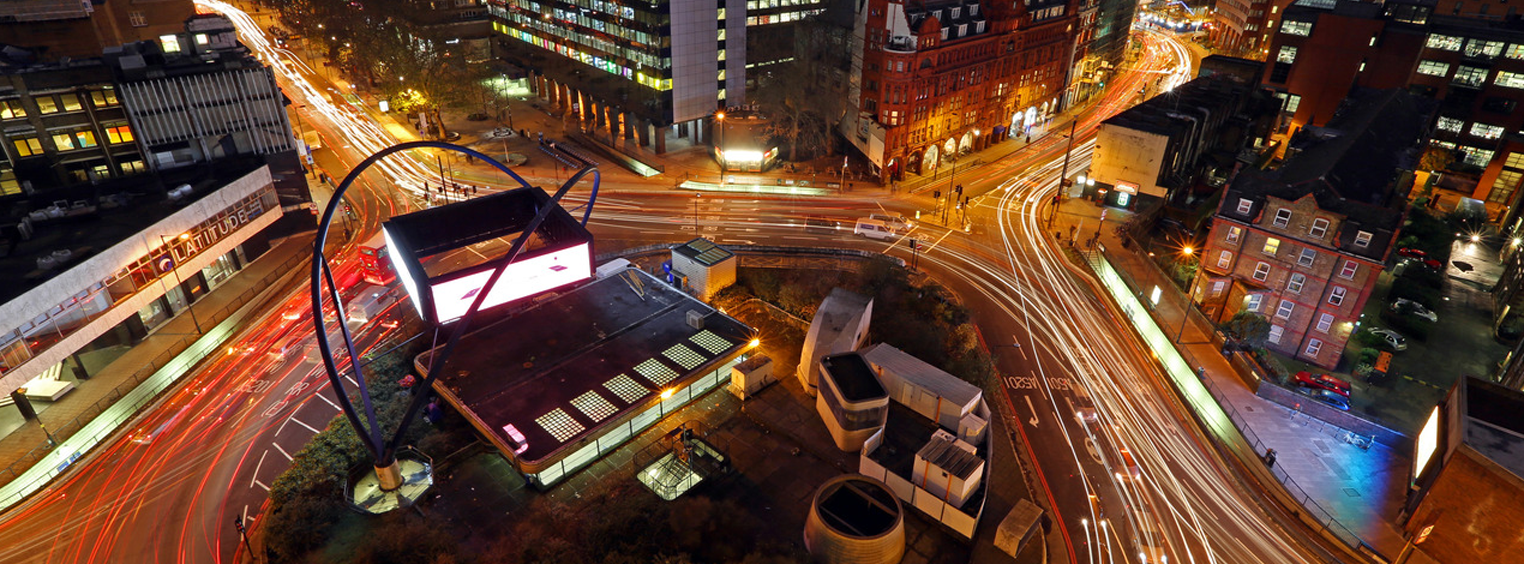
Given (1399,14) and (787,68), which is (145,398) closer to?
(787,68)

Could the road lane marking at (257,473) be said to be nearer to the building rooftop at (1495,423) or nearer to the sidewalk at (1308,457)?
the sidewalk at (1308,457)

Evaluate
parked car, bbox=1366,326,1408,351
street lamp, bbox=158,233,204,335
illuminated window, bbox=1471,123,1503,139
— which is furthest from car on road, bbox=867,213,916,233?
illuminated window, bbox=1471,123,1503,139

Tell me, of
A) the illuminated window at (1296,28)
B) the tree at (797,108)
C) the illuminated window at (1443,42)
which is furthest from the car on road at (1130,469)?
the illuminated window at (1296,28)

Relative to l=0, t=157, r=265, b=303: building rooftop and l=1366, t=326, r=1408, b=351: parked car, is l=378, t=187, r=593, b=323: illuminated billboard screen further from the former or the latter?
l=1366, t=326, r=1408, b=351: parked car

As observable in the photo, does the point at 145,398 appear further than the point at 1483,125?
No

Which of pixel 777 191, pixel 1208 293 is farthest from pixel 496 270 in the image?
pixel 1208 293

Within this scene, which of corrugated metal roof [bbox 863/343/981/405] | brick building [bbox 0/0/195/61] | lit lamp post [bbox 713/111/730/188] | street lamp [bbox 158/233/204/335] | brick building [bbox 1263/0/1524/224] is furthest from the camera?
lit lamp post [bbox 713/111/730/188]
